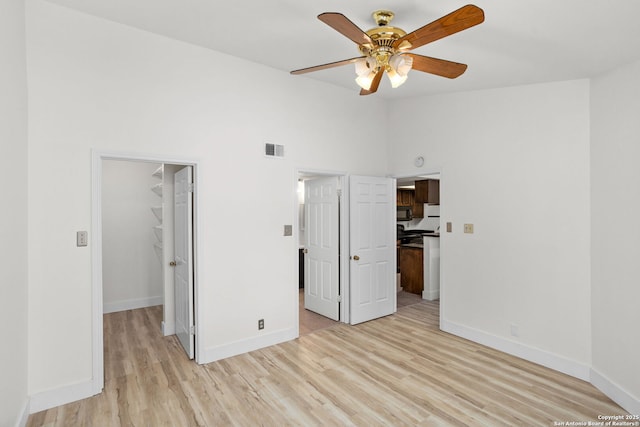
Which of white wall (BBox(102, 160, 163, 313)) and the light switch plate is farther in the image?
white wall (BBox(102, 160, 163, 313))

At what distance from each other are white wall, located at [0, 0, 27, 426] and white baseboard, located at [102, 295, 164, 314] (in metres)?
2.87

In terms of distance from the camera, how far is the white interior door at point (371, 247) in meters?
4.54

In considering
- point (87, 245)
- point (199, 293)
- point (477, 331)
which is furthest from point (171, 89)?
point (477, 331)

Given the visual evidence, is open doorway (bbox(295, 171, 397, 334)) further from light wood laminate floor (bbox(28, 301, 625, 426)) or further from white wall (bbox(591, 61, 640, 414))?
white wall (bbox(591, 61, 640, 414))

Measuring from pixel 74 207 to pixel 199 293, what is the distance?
52.0 inches

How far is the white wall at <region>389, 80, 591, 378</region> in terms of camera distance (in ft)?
10.5

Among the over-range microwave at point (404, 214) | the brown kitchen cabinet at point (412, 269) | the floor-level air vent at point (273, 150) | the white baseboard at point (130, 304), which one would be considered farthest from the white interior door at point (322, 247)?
the over-range microwave at point (404, 214)

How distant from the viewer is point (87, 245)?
9.19 feet

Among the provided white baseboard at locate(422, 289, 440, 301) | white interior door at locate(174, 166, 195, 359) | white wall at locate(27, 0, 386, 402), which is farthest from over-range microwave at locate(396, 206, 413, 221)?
white interior door at locate(174, 166, 195, 359)

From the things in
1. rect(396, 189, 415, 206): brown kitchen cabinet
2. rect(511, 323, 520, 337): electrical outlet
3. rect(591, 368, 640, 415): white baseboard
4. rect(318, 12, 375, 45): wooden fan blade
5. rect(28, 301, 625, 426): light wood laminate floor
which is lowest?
rect(28, 301, 625, 426): light wood laminate floor

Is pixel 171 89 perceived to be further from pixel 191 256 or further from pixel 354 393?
pixel 354 393

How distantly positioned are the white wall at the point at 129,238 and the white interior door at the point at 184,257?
1593 mm

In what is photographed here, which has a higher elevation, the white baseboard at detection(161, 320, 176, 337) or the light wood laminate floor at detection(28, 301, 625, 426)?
the white baseboard at detection(161, 320, 176, 337)

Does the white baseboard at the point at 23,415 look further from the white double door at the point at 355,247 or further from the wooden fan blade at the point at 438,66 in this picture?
the wooden fan blade at the point at 438,66
